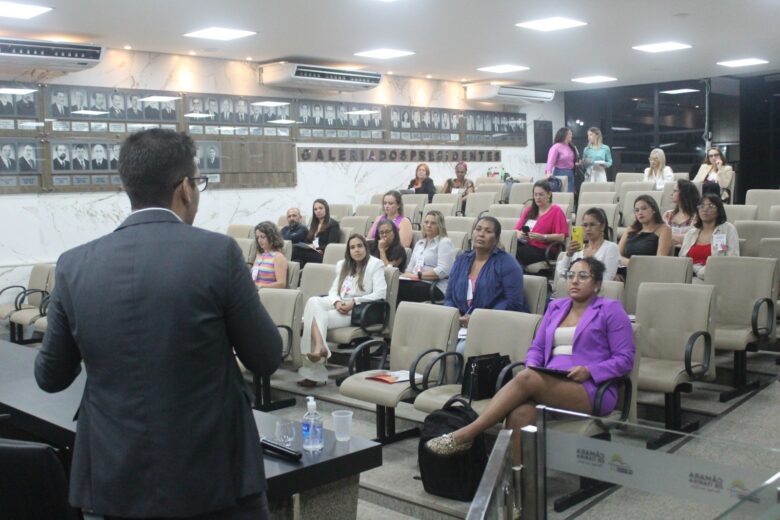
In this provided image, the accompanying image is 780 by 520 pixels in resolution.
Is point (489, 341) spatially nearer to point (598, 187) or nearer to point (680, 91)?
point (598, 187)

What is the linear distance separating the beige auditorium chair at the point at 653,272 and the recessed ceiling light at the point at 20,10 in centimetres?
591

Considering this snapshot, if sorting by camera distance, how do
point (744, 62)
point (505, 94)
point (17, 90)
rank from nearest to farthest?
1. point (17, 90)
2. point (744, 62)
3. point (505, 94)

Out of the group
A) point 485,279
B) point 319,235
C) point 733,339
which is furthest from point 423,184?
point 733,339

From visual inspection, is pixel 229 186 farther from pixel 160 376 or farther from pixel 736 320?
pixel 160 376

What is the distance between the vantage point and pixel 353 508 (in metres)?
2.91

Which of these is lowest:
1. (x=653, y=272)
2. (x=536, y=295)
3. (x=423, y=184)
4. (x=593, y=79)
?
(x=536, y=295)

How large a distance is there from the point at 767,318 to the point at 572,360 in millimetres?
1824

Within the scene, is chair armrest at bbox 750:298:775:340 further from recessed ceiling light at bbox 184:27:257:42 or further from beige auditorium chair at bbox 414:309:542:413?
recessed ceiling light at bbox 184:27:257:42

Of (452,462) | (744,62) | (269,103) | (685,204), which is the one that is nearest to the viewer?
(452,462)

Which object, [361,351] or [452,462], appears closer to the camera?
[452,462]

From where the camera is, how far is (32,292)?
8.44 m

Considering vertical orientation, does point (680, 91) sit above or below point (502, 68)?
below

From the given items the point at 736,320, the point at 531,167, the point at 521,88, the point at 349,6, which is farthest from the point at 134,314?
the point at 531,167

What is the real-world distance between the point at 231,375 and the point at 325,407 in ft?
13.6
